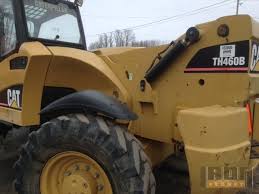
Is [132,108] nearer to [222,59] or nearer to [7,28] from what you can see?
[222,59]

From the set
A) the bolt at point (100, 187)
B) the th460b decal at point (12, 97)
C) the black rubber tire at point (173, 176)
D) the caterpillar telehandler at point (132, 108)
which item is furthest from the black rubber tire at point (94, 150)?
the black rubber tire at point (173, 176)

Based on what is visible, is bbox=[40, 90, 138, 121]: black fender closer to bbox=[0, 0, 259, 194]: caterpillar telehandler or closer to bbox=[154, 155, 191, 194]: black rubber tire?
bbox=[0, 0, 259, 194]: caterpillar telehandler

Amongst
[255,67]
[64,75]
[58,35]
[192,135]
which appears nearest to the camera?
[192,135]

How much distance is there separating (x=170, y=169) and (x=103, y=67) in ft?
5.77

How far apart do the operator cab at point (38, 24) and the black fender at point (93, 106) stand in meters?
1.26

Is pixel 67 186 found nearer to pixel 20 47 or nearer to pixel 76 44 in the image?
pixel 20 47

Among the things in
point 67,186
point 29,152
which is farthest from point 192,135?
point 29,152

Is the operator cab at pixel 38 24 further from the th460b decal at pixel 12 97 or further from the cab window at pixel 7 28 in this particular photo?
the th460b decal at pixel 12 97

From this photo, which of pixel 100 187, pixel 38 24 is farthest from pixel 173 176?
pixel 38 24

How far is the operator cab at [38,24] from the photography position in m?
4.84

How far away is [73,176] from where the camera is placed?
12.6 ft

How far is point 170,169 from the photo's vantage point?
530 cm

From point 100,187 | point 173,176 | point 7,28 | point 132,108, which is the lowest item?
point 173,176

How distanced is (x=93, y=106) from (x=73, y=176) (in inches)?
27.9
